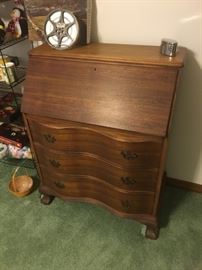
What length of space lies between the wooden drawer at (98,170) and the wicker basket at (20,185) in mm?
390

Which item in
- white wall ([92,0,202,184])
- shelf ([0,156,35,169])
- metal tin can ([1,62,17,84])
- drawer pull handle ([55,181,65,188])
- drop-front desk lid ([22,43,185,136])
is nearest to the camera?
drop-front desk lid ([22,43,185,136])

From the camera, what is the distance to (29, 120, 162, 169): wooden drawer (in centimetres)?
109

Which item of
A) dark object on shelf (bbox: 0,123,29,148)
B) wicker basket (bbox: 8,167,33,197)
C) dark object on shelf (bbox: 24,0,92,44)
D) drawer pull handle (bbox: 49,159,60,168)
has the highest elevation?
dark object on shelf (bbox: 24,0,92,44)

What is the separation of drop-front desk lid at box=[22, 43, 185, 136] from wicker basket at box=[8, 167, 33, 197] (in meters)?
0.69

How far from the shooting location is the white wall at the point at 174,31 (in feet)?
3.92

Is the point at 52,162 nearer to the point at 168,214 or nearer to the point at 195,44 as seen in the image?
the point at 168,214

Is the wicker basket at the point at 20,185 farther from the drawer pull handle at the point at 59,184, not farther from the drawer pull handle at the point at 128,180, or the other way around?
the drawer pull handle at the point at 128,180

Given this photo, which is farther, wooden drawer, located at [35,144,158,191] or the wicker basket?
the wicker basket

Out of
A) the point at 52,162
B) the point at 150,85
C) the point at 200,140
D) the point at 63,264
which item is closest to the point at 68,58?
the point at 150,85

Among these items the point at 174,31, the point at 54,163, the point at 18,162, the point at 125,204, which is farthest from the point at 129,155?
the point at 18,162

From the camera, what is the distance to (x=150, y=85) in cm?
108

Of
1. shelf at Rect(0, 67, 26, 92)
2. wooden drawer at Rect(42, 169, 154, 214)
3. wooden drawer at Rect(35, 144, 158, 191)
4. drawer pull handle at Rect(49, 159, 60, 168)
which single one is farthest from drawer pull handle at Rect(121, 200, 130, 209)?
shelf at Rect(0, 67, 26, 92)

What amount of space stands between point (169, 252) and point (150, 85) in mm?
→ 907

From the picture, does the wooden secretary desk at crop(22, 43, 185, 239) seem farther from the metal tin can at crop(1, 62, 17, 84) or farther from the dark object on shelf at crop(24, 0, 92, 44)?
the metal tin can at crop(1, 62, 17, 84)
